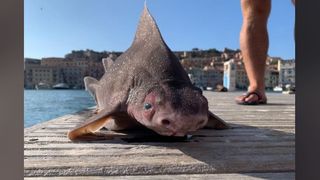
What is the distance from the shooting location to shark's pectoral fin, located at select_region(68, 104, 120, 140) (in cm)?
220

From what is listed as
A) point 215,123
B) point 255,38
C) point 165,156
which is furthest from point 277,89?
point 165,156

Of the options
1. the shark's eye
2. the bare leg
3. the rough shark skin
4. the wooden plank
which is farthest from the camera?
the bare leg

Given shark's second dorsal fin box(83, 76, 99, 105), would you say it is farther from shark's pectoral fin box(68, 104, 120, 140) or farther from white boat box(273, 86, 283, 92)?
white boat box(273, 86, 283, 92)

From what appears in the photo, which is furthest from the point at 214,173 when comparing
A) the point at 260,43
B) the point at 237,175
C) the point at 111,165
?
the point at 260,43

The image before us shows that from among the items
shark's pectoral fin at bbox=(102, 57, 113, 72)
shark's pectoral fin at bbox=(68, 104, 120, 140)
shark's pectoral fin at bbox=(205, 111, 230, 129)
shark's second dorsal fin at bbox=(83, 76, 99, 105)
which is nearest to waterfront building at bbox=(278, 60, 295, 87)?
shark's pectoral fin at bbox=(205, 111, 230, 129)

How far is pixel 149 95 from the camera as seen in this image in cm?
207

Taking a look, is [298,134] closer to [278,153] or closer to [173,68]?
[278,153]

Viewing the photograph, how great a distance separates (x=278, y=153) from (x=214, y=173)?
1.55 ft

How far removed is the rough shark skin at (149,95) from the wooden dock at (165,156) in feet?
0.40

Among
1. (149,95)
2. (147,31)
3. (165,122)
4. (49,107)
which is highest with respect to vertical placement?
(147,31)

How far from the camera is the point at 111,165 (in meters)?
1.52

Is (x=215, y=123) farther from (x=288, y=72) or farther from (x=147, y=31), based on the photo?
(x=288, y=72)

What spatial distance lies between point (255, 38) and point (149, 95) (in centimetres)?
302

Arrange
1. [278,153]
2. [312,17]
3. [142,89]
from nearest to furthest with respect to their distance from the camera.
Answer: [312,17] → [278,153] → [142,89]
